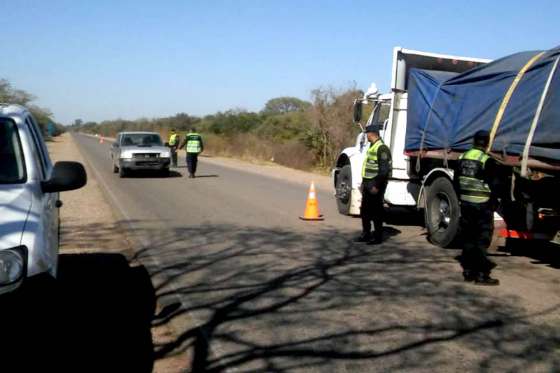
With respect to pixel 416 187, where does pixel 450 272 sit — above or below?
below

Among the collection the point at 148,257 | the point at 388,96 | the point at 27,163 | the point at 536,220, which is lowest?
the point at 148,257

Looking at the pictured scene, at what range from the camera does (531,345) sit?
4.72 metres

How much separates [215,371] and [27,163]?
215cm

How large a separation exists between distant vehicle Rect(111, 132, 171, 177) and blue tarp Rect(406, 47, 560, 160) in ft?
41.4

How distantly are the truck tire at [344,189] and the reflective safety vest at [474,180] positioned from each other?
4.91 m

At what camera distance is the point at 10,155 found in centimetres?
470

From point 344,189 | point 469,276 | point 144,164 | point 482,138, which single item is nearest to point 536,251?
point 469,276

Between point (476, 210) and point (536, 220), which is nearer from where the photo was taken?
point (476, 210)

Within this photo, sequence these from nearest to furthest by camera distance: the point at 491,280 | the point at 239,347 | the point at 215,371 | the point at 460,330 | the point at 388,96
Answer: the point at 215,371
the point at 239,347
the point at 460,330
the point at 491,280
the point at 388,96

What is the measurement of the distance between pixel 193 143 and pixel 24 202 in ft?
53.7

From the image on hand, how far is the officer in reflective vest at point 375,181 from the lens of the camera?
8836 millimetres

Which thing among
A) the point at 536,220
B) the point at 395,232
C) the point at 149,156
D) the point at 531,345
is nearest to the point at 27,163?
the point at 531,345

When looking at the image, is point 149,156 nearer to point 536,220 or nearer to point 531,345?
point 536,220

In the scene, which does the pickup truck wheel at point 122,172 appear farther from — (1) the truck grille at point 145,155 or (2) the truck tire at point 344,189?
(2) the truck tire at point 344,189
